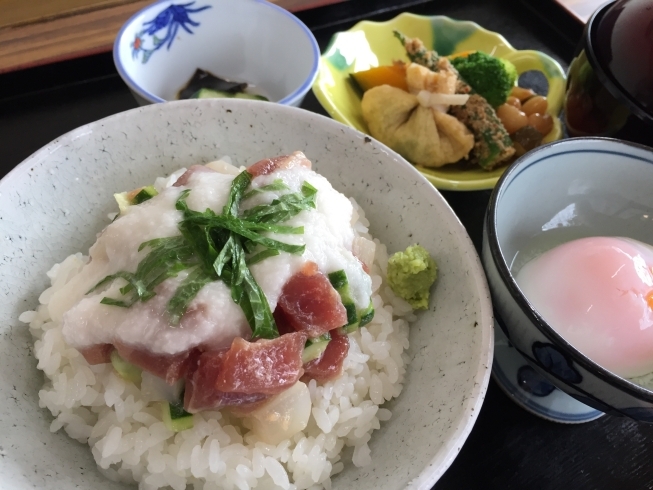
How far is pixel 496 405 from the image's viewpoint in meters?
1.81

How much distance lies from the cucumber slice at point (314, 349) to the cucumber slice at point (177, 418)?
341mm

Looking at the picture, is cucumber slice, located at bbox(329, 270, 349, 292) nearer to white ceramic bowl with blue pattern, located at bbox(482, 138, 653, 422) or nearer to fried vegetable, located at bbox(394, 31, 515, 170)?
white ceramic bowl with blue pattern, located at bbox(482, 138, 653, 422)

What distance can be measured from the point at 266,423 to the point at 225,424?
0.16 meters

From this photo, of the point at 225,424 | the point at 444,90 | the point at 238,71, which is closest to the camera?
the point at 225,424

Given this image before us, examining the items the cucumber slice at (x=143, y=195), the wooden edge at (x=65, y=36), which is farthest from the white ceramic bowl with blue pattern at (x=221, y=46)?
the cucumber slice at (x=143, y=195)

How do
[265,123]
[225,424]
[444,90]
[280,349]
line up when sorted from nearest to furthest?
[280,349] < [225,424] < [265,123] < [444,90]

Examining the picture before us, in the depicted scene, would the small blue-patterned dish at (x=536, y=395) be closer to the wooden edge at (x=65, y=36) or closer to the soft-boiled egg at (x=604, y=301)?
the soft-boiled egg at (x=604, y=301)

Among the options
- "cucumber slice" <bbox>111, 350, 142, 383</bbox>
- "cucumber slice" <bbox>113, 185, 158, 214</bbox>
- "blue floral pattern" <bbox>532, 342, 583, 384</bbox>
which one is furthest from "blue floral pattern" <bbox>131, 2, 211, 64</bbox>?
"blue floral pattern" <bbox>532, 342, 583, 384</bbox>

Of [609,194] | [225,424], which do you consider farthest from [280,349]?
[609,194]

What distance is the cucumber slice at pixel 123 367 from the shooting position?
140cm

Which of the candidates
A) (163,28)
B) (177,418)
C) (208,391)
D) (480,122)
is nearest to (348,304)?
(208,391)

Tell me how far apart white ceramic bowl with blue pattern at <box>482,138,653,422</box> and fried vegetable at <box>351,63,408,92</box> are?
43.5 inches

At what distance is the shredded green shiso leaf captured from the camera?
1335mm

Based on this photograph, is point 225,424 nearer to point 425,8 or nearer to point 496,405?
point 496,405
